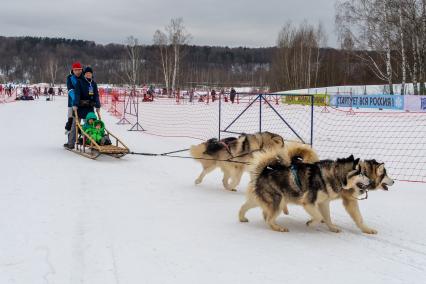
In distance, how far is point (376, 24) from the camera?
30.7 metres

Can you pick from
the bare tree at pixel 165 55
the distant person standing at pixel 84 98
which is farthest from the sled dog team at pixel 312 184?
the bare tree at pixel 165 55

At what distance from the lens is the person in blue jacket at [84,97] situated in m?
9.99

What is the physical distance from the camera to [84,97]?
10.2 m

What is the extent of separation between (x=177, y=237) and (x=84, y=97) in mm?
6356

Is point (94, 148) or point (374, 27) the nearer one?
point (94, 148)

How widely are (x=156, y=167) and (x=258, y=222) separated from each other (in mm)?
3750

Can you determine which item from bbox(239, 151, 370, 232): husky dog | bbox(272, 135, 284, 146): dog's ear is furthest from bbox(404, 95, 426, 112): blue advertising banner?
bbox(239, 151, 370, 232): husky dog

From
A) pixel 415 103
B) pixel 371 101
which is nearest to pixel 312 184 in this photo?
pixel 415 103

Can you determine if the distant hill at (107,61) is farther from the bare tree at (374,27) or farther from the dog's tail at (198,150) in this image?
the dog's tail at (198,150)

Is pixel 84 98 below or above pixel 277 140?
above

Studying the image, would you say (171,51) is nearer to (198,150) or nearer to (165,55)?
(165,55)

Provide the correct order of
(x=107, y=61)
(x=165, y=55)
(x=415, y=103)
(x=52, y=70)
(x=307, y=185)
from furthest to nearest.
A: (x=107, y=61) → (x=52, y=70) → (x=165, y=55) → (x=415, y=103) → (x=307, y=185)

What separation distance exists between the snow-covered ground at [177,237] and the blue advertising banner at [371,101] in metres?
18.3

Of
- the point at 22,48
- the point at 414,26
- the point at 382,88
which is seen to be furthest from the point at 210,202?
the point at 22,48
